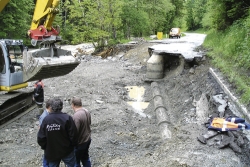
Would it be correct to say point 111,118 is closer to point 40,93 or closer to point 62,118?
point 40,93

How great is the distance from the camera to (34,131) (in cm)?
806

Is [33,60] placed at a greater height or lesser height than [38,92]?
greater

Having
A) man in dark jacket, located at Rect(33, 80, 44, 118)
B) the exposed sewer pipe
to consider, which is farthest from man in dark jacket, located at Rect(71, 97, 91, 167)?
man in dark jacket, located at Rect(33, 80, 44, 118)

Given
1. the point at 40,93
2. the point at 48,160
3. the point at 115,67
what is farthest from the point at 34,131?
the point at 115,67

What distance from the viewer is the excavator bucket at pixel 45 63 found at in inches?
307

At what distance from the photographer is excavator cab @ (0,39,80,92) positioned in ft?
25.7

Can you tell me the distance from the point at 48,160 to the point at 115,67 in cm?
1444

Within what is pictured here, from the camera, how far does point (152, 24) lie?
41875 millimetres

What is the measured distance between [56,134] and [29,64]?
4268mm

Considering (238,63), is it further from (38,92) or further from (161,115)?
(38,92)

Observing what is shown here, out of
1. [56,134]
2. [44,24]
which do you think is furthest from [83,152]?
[44,24]

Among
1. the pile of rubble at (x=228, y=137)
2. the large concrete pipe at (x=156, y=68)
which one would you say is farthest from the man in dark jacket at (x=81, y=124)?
the large concrete pipe at (x=156, y=68)

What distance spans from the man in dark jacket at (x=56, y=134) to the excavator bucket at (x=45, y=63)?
3755 millimetres

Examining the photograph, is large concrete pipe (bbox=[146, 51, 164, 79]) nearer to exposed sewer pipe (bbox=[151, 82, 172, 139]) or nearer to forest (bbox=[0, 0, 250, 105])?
exposed sewer pipe (bbox=[151, 82, 172, 139])
